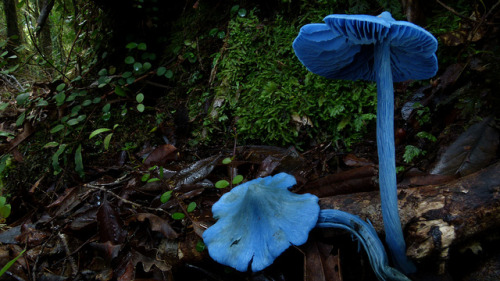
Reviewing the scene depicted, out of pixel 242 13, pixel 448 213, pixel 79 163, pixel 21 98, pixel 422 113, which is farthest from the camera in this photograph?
pixel 21 98

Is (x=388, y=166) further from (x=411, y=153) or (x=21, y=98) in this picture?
(x=21, y=98)

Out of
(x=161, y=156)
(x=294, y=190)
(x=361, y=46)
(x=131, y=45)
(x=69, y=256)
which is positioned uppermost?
(x=361, y=46)

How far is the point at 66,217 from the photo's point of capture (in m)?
2.09

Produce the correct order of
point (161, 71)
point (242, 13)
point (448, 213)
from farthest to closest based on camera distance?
point (161, 71), point (242, 13), point (448, 213)

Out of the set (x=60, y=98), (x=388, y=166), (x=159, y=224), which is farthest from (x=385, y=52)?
(x=60, y=98)

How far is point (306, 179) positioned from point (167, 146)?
1.23m

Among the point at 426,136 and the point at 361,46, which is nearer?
the point at 361,46

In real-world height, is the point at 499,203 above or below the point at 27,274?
above

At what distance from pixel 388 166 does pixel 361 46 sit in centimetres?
60

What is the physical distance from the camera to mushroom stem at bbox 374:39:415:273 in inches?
47.1

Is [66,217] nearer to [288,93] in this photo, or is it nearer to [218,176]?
[218,176]

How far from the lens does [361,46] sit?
4.58 feet

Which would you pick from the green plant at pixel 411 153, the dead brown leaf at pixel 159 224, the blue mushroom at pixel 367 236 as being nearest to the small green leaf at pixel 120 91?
the dead brown leaf at pixel 159 224

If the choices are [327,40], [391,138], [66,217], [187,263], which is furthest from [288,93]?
[66,217]
